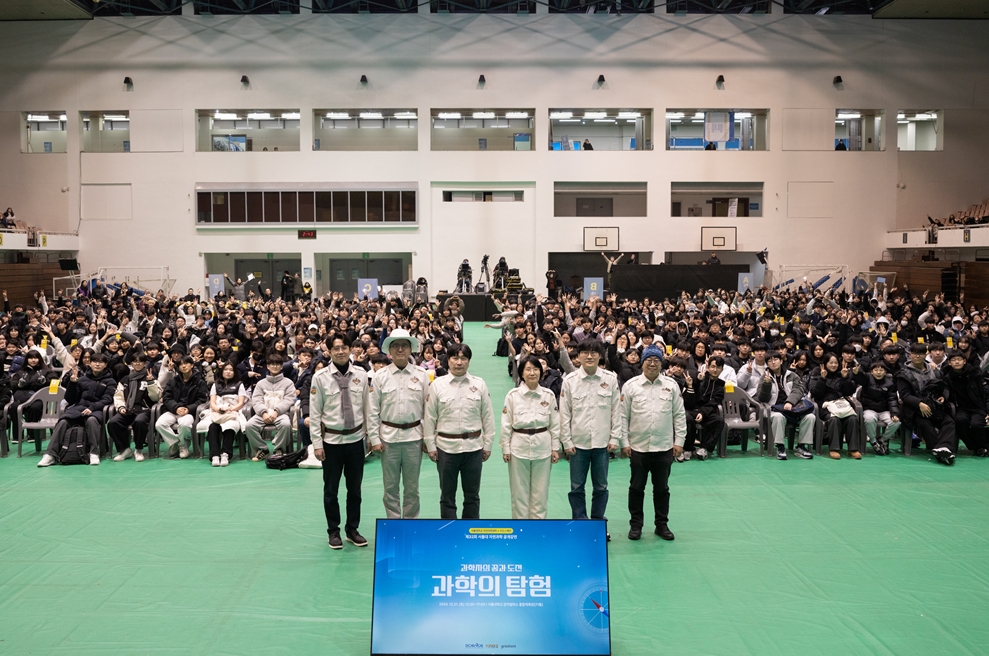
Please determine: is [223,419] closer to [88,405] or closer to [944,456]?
[88,405]

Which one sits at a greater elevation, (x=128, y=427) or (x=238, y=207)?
(x=238, y=207)

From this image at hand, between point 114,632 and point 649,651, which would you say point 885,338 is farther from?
point 114,632

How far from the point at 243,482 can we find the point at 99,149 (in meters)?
30.1

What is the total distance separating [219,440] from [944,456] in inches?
346

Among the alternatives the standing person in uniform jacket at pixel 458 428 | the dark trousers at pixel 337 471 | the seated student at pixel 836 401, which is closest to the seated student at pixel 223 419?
the dark trousers at pixel 337 471

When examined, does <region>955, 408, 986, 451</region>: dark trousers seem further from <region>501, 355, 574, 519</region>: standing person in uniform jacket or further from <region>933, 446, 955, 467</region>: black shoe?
<region>501, 355, 574, 519</region>: standing person in uniform jacket

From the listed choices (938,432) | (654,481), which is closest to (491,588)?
(654,481)

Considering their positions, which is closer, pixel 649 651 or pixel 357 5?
pixel 649 651

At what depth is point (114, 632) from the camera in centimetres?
497

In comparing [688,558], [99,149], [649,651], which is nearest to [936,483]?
[688,558]

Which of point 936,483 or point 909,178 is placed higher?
point 909,178

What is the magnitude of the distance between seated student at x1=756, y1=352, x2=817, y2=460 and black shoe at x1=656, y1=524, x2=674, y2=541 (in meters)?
3.33

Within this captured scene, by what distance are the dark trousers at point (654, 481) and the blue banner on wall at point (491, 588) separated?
7.30 feet

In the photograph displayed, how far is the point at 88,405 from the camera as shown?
370 inches
